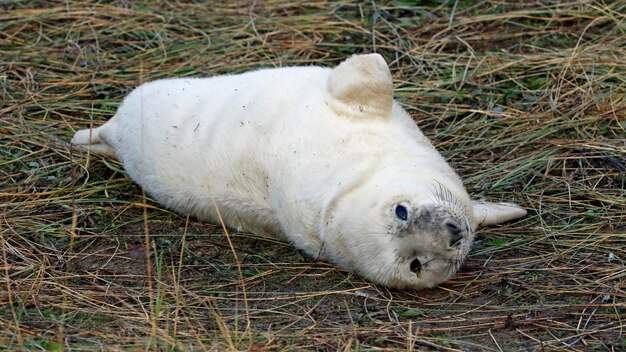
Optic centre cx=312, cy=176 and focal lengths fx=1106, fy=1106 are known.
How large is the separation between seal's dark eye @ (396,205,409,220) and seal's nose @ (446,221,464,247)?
0.18m

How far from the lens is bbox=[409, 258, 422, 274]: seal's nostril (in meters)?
4.65

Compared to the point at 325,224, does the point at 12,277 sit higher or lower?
lower

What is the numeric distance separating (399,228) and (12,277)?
70.1 inches

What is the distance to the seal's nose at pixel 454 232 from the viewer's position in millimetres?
4484

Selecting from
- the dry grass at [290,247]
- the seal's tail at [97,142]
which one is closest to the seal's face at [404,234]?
the dry grass at [290,247]

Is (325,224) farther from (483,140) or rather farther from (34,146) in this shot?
(34,146)

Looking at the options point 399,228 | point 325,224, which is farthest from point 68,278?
point 399,228

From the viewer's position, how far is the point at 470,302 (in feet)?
15.6

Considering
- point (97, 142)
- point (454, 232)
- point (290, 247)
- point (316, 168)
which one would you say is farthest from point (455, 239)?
point (97, 142)

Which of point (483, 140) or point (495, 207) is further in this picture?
point (483, 140)

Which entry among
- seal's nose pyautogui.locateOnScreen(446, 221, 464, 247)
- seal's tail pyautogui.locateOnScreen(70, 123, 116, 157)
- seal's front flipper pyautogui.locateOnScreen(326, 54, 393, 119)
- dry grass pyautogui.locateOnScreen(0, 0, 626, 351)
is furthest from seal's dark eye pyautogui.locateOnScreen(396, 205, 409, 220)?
seal's tail pyautogui.locateOnScreen(70, 123, 116, 157)

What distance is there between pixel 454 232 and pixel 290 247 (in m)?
1.07

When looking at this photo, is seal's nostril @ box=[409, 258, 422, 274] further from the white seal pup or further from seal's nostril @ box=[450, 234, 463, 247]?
seal's nostril @ box=[450, 234, 463, 247]

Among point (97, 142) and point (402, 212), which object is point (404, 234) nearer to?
point (402, 212)
